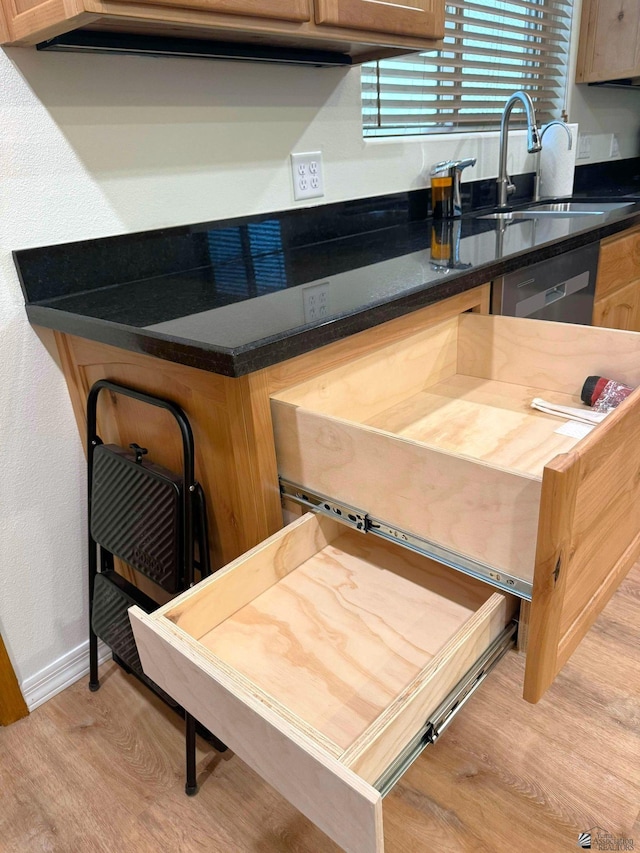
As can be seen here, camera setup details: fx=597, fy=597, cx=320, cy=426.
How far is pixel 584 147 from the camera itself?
296 centimetres

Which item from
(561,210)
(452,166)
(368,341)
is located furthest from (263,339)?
(561,210)

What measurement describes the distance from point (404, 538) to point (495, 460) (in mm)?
272

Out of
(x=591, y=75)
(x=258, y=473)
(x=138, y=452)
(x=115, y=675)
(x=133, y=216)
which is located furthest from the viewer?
(x=591, y=75)

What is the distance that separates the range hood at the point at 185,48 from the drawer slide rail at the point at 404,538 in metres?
0.88

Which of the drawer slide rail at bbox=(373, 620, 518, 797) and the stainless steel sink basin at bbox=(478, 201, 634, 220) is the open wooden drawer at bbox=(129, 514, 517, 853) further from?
the stainless steel sink basin at bbox=(478, 201, 634, 220)

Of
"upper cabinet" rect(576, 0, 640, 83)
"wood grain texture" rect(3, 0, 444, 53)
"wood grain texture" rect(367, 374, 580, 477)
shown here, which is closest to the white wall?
"wood grain texture" rect(3, 0, 444, 53)

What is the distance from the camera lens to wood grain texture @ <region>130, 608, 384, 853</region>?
21.5 inches

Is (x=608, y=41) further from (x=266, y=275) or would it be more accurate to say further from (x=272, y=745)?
(x=272, y=745)

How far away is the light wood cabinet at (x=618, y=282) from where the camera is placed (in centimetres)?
187

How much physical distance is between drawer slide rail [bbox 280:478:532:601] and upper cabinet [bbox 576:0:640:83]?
269cm

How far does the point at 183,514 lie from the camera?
1052 millimetres

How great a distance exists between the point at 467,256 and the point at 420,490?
0.76m

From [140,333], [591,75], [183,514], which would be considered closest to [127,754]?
[183,514]

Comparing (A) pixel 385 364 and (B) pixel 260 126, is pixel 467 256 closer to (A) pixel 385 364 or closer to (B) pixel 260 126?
(A) pixel 385 364
